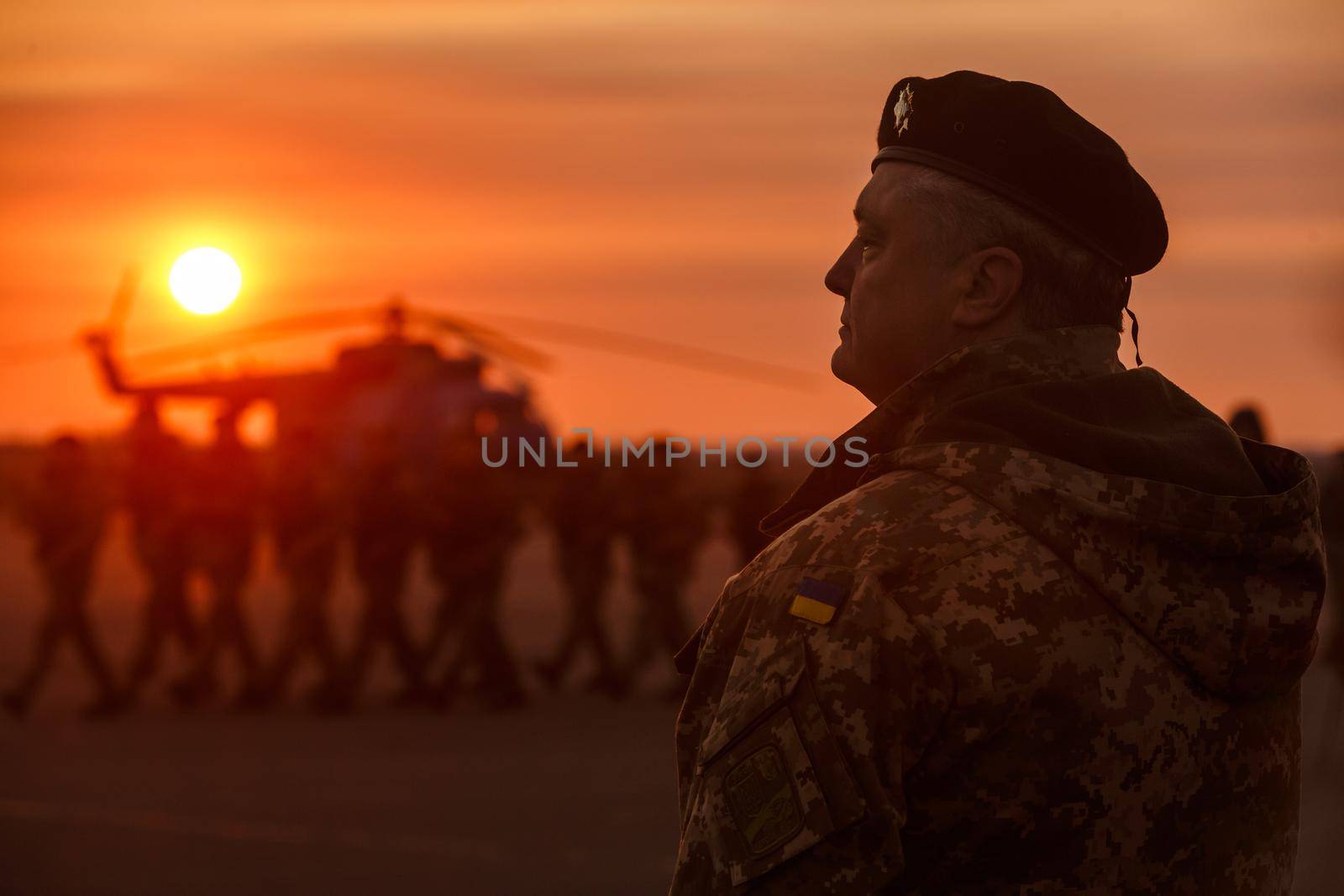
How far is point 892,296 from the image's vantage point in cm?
188

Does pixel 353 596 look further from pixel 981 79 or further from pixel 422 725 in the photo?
pixel 981 79

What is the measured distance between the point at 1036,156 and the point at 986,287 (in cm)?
14

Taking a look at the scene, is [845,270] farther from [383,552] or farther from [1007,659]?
[383,552]

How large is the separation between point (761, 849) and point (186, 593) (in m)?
12.7

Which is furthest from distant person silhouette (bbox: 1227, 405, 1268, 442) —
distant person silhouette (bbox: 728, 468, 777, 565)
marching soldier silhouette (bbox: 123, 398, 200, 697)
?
marching soldier silhouette (bbox: 123, 398, 200, 697)

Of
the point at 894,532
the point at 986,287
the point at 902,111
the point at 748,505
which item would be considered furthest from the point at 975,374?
the point at 748,505

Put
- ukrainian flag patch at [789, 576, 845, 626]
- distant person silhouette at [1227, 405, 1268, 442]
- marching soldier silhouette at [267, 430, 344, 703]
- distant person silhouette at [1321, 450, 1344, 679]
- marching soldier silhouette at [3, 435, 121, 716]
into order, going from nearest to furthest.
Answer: ukrainian flag patch at [789, 576, 845, 626] < distant person silhouette at [1227, 405, 1268, 442] < distant person silhouette at [1321, 450, 1344, 679] < marching soldier silhouette at [3, 435, 121, 716] < marching soldier silhouette at [267, 430, 344, 703]

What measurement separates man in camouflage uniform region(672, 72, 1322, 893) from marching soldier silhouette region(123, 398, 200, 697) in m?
12.2

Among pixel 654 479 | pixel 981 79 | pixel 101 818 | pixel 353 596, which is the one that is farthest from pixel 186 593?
pixel 981 79

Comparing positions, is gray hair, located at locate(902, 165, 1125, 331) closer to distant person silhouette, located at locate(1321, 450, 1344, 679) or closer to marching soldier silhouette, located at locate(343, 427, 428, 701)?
distant person silhouette, located at locate(1321, 450, 1344, 679)

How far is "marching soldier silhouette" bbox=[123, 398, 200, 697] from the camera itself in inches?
533

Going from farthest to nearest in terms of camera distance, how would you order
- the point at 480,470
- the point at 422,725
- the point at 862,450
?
the point at 480,470 → the point at 422,725 → the point at 862,450

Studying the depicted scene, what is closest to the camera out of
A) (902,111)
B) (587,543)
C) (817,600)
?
(817,600)

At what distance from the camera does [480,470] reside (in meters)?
13.1
